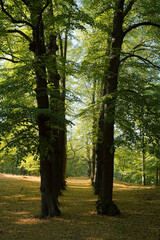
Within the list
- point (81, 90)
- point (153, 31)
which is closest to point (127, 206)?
point (153, 31)

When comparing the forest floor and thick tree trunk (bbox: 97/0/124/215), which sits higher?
thick tree trunk (bbox: 97/0/124/215)

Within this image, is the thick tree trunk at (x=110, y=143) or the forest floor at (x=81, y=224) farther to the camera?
the thick tree trunk at (x=110, y=143)

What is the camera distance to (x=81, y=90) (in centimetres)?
1894

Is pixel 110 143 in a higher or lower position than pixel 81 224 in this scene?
higher

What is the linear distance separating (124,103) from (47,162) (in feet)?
11.6

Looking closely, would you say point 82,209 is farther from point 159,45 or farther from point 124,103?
point 159,45

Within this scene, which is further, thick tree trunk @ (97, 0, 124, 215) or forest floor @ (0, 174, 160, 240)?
thick tree trunk @ (97, 0, 124, 215)

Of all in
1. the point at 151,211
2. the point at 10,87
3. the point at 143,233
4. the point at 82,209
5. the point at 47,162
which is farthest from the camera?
the point at 82,209

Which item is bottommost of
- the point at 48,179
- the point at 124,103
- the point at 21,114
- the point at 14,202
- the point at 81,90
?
the point at 14,202

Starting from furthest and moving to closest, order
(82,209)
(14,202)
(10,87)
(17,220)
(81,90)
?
(81,90) → (14,202) → (82,209) → (17,220) → (10,87)

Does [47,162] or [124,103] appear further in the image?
[47,162]

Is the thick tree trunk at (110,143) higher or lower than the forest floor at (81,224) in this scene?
higher

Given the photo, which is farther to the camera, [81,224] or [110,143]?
[110,143]

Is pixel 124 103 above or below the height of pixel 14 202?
above
